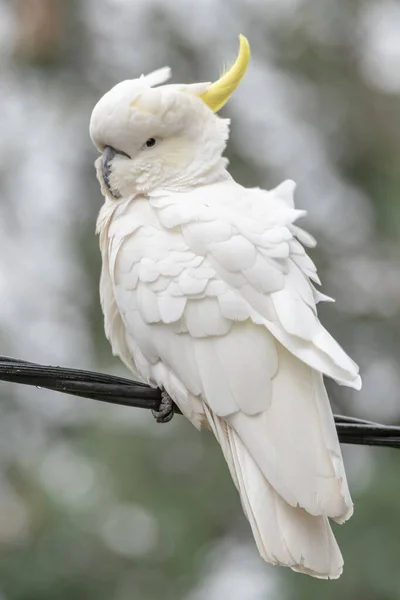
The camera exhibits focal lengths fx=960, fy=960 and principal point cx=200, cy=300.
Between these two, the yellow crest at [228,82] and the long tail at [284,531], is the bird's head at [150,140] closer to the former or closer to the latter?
the yellow crest at [228,82]

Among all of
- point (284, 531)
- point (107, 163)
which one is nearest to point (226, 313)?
point (284, 531)

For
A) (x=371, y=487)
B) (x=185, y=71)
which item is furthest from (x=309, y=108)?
(x=371, y=487)

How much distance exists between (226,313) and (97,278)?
10.9 feet

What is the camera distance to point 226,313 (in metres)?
2.41

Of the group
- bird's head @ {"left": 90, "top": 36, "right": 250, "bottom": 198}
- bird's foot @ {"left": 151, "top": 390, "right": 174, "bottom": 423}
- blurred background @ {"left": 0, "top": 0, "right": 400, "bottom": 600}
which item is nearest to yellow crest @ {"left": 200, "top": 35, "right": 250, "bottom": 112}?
bird's head @ {"left": 90, "top": 36, "right": 250, "bottom": 198}

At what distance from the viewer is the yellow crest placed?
9.49 feet

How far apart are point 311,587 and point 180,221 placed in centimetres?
279

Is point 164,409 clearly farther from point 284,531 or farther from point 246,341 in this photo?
point 284,531

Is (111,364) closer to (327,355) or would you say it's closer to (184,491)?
(184,491)

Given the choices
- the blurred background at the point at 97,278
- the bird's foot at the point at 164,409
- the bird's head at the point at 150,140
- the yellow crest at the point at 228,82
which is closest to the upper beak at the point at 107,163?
the bird's head at the point at 150,140

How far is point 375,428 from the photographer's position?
7.39 feet

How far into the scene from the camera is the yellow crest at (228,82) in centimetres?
289

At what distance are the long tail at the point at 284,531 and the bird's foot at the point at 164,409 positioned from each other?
0.25m

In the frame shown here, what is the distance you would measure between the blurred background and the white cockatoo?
2444 mm
